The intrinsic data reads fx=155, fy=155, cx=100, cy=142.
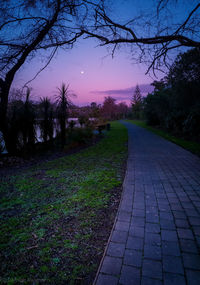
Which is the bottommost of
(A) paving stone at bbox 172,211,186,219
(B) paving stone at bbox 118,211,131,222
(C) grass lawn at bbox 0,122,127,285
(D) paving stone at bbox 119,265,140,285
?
(C) grass lawn at bbox 0,122,127,285

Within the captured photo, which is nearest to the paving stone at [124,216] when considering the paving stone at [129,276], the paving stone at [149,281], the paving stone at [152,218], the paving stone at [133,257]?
the paving stone at [152,218]

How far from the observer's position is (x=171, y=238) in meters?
2.17

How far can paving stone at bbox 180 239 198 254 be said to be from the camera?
1965 mm

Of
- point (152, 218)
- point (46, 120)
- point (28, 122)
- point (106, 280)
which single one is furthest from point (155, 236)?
point (46, 120)

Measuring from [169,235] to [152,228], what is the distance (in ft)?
0.81

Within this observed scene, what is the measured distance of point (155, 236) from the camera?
2215mm

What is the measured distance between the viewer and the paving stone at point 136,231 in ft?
7.41

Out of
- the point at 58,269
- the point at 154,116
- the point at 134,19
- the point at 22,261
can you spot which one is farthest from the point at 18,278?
the point at 154,116

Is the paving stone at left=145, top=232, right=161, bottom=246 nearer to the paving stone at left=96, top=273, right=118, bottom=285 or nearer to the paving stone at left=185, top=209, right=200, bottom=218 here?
the paving stone at left=96, top=273, right=118, bottom=285

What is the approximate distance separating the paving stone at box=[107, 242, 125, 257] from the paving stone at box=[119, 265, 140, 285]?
0.18 metres

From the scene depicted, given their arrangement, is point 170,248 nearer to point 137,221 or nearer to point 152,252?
point 152,252

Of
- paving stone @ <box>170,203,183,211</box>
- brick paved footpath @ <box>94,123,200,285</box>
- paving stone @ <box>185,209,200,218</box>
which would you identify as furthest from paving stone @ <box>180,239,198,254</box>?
paving stone @ <box>170,203,183,211</box>

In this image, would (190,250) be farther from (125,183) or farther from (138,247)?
(125,183)

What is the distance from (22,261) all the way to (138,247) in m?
1.43
